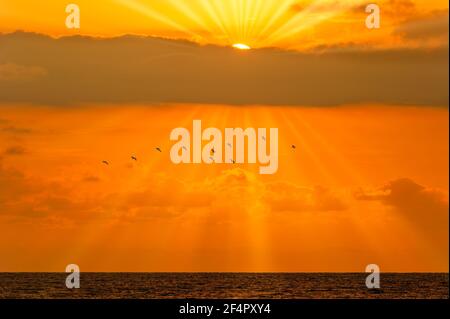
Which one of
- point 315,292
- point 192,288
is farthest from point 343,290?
point 192,288

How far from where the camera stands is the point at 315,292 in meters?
137
